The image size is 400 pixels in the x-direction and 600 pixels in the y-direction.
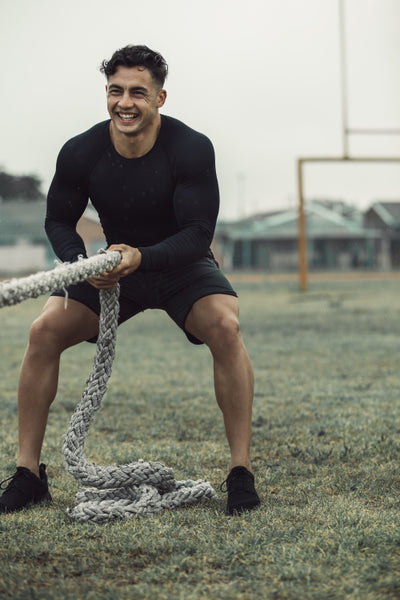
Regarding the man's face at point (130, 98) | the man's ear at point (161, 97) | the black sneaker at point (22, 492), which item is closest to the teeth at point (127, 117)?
the man's face at point (130, 98)

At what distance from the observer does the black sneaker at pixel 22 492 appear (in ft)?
9.28

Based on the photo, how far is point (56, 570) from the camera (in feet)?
7.27

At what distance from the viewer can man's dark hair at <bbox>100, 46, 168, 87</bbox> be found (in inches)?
113

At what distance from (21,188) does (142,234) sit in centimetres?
5959

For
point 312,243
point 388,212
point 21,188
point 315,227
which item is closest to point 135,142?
point 388,212

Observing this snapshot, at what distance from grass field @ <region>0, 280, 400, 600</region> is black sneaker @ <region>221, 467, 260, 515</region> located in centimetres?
5

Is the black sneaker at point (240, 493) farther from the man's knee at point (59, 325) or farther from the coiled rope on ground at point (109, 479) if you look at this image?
the man's knee at point (59, 325)

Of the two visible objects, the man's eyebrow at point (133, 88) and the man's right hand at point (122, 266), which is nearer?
the man's right hand at point (122, 266)

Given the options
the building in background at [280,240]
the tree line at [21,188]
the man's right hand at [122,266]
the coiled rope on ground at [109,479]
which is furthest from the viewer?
the tree line at [21,188]

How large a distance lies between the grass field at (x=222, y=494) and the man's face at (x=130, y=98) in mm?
1355

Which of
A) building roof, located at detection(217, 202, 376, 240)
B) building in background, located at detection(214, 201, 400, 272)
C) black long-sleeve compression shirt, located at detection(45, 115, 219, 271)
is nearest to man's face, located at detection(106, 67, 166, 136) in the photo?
black long-sleeve compression shirt, located at detection(45, 115, 219, 271)

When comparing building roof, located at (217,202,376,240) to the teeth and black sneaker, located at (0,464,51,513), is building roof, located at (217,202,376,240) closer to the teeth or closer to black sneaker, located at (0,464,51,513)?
the teeth

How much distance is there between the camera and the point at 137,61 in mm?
2873

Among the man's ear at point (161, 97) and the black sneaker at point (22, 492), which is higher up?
the man's ear at point (161, 97)
